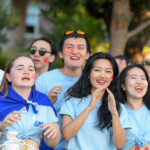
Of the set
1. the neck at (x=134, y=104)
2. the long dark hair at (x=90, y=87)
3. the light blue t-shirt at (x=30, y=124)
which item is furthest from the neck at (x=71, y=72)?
the light blue t-shirt at (x=30, y=124)

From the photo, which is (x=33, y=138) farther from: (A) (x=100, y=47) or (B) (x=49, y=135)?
(A) (x=100, y=47)

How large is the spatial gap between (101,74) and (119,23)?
13.6ft

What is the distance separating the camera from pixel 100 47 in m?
Answer: 13.8

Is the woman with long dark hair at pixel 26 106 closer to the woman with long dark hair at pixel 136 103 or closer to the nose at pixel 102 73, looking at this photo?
the nose at pixel 102 73

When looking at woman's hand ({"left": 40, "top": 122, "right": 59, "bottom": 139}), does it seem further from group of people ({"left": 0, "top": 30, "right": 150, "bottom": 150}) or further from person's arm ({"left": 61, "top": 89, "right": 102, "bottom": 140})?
person's arm ({"left": 61, "top": 89, "right": 102, "bottom": 140})

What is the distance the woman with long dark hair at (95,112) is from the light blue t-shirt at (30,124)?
24cm

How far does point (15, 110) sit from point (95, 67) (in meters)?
1.03

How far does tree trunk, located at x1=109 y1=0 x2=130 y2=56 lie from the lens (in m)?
7.17

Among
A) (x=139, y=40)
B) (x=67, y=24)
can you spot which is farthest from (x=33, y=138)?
(x=67, y=24)

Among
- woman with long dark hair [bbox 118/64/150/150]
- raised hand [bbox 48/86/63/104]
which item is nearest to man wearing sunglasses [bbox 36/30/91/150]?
raised hand [bbox 48/86/63/104]

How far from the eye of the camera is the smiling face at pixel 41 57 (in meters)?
4.54

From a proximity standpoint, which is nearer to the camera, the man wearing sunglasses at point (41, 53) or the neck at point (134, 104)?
the neck at point (134, 104)

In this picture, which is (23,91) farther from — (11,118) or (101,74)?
(101,74)

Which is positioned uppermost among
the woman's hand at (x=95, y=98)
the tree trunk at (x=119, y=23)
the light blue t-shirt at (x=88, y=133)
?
the tree trunk at (x=119, y=23)
